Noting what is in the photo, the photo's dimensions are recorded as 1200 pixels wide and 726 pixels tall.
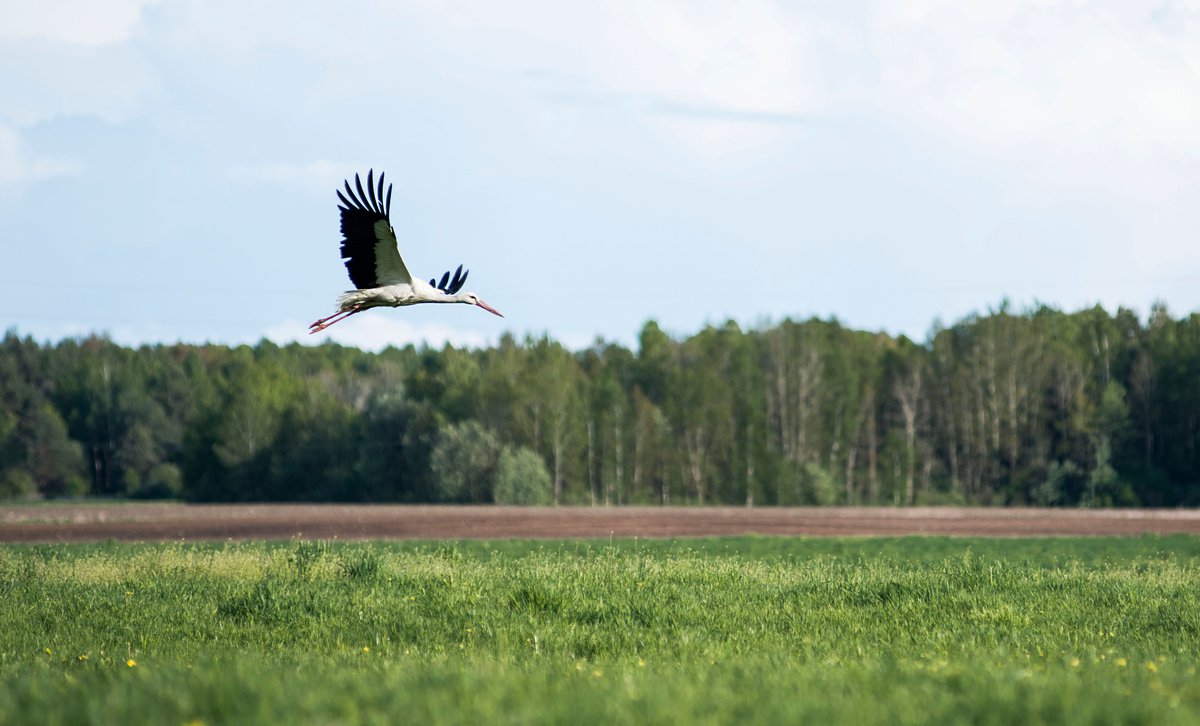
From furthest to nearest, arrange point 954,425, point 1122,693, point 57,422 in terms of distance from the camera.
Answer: point 57,422 → point 954,425 → point 1122,693

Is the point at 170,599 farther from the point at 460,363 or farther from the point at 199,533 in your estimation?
the point at 460,363

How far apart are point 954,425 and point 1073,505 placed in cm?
1101

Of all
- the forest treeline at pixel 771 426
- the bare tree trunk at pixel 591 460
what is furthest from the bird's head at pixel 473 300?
the bare tree trunk at pixel 591 460

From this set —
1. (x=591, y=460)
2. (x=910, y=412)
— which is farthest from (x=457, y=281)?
(x=910, y=412)

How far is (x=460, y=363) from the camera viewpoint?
3519 inches

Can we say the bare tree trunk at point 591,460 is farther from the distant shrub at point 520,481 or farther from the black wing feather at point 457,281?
the black wing feather at point 457,281

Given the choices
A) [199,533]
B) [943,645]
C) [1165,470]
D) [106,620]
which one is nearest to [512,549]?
[199,533]

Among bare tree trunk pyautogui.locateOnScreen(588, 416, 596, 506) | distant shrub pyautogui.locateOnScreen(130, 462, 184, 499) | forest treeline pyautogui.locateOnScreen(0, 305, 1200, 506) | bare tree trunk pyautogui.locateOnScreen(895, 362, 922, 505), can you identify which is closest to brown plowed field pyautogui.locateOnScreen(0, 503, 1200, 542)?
forest treeline pyautogui.locateOnScreen(0, 305, 1200, 506)

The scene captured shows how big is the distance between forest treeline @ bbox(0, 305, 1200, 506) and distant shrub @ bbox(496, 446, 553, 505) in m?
0.13

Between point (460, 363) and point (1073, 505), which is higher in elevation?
point (460, 363)

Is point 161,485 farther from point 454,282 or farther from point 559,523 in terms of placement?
point 454,282

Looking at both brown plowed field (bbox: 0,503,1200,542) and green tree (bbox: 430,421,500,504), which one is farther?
green tree (bbox: 430,421,500,504)

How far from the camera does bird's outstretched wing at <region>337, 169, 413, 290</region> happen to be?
16.4 metres

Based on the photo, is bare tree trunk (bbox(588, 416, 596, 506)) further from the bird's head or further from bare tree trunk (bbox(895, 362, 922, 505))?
the bird's head
